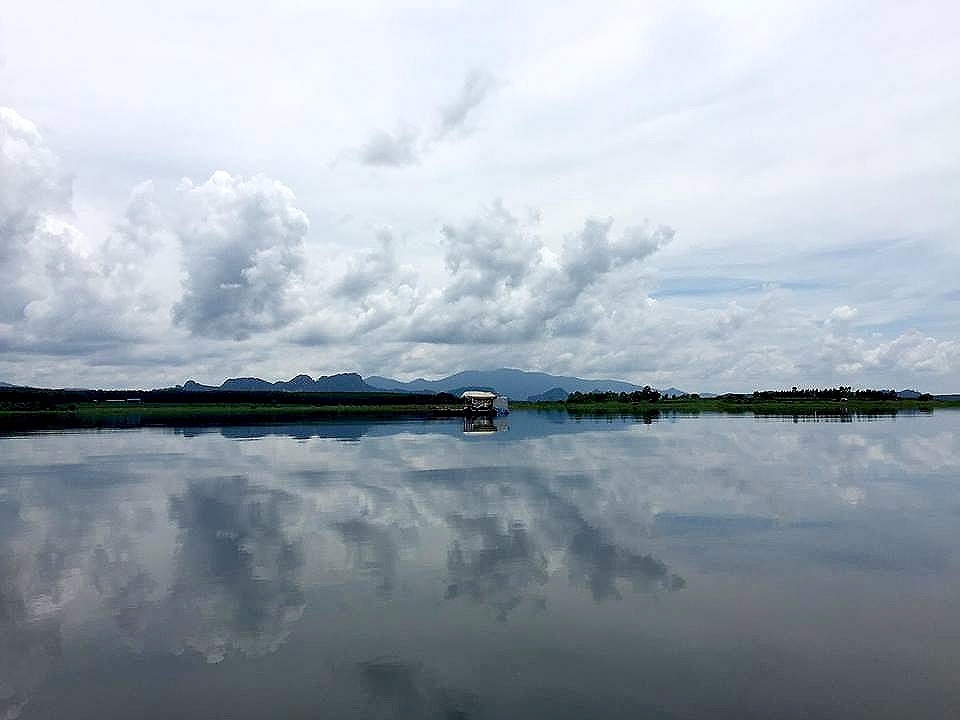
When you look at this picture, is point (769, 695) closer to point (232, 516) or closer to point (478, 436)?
point (232, 516)

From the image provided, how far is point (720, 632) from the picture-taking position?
1745cm

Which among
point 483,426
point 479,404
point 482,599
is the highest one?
point 479,404

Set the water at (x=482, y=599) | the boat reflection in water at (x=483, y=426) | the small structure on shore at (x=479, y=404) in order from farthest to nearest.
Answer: the small structure on shore at (x=479, y=404), the boat reflection in water at (x=483, y=426), the water at (x=482, y=599)

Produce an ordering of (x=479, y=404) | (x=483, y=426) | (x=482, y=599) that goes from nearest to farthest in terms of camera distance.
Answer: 1. (x=482, y=599)
2. (x=483, y=426)
3. (x=479, y=404)

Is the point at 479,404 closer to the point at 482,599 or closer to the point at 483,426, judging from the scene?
the point at 483,426

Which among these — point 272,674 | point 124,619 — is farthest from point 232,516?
point 272,674

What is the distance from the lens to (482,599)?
20.3 m

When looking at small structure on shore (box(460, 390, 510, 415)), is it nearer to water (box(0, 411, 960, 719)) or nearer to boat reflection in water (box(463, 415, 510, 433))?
boat reflection in water (box(463, 415, 510, 433))

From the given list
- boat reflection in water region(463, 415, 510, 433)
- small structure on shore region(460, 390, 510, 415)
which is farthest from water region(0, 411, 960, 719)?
small structure on shore region(460, 390, 510, 415)

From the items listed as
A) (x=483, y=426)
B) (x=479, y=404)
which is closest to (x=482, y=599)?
(x=483, y=426)

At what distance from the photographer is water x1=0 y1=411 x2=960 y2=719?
1423 cm

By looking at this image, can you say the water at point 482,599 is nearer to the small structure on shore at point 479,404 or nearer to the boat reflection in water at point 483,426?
the boat reflection in water at point 483,426

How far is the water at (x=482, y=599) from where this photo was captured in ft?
46.7

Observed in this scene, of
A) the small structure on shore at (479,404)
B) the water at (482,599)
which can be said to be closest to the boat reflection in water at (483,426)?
the small structure on shore at (479,404)
